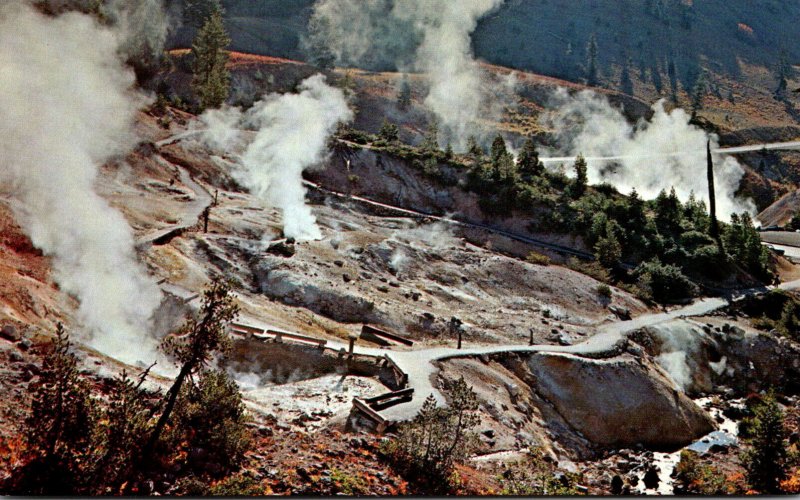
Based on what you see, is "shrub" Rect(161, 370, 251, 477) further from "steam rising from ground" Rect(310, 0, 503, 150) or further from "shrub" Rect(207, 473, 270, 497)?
"steam rising from ground" Rect(310, 0, 503, 150)

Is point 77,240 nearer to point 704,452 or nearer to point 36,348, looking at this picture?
point 36,348

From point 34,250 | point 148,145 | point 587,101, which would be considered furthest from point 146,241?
point 587,101

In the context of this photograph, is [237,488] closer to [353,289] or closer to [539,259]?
[353,289]

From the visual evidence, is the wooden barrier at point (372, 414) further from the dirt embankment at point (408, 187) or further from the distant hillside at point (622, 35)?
the distant hillside at point (622, 35)

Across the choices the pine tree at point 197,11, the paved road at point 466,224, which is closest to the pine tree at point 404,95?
the pine tree at point 197,11

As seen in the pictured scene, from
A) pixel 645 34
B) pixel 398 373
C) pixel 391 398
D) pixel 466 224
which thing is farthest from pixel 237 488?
pixel 645 34
